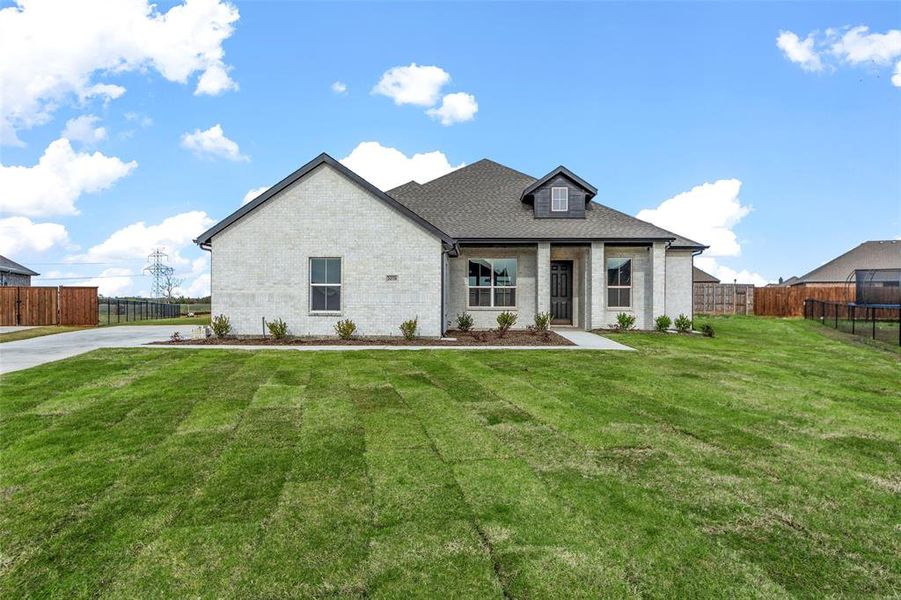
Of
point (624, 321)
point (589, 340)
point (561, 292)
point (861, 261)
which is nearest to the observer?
point (589, 340)

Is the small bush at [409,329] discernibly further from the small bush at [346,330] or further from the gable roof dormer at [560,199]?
the gable roof dormer at [560,199]

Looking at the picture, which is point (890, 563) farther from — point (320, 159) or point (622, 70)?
point (622, 70)

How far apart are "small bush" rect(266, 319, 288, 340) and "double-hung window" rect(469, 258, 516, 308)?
23.7 feet

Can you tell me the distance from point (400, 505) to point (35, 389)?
25.5 feet

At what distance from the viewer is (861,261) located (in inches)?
1581

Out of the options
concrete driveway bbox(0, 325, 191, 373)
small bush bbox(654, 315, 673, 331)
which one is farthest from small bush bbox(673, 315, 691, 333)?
concrete driveway bbox(0, 325, 191, 373)

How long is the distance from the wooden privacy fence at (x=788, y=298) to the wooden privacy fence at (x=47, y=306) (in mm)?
40587

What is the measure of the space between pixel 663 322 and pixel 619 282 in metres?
2.36

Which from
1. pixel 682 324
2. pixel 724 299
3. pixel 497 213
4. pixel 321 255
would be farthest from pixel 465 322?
pixel 724 299

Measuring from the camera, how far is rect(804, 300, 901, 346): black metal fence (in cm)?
1822

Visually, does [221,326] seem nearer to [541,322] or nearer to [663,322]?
[541,322]

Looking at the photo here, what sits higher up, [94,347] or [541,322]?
[541,322]

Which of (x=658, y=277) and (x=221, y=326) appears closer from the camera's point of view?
(x=221, y=326)

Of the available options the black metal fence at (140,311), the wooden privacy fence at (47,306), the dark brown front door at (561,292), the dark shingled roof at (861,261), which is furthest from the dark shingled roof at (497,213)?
the dark shingled roof at (861,261)
